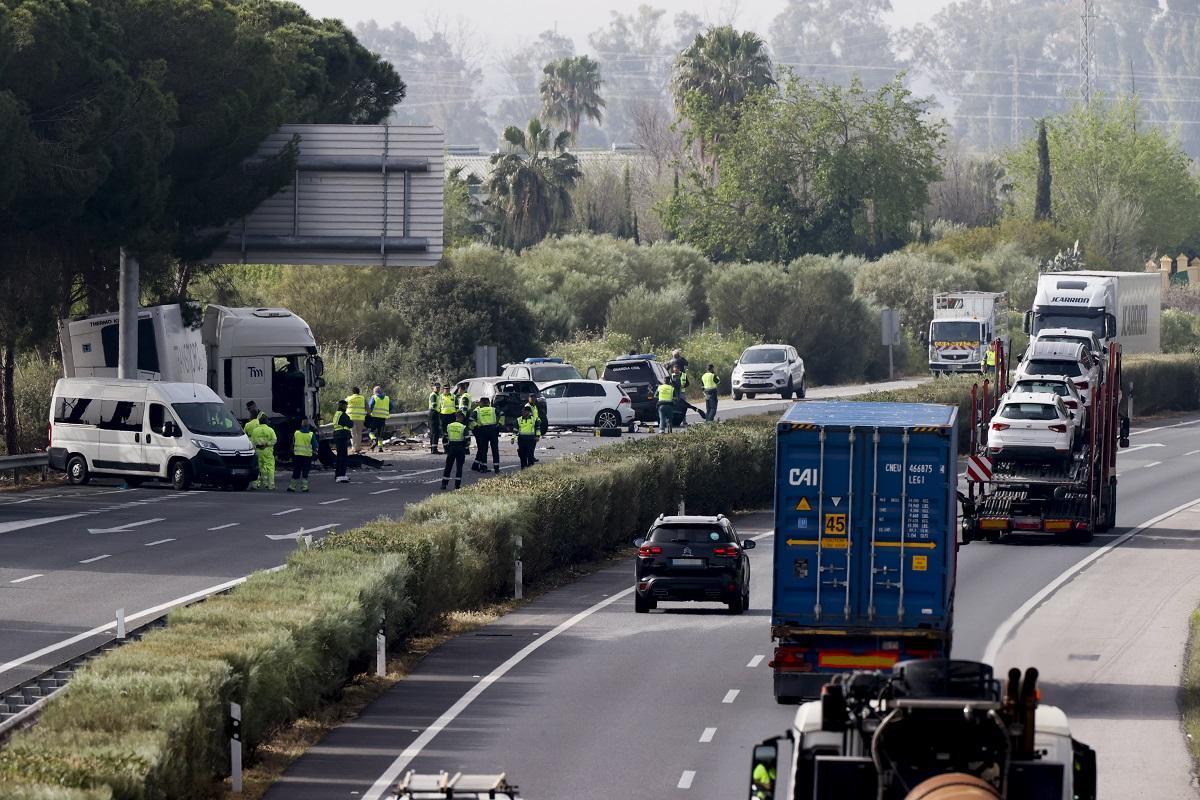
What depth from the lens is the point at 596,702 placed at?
20969 millimetres

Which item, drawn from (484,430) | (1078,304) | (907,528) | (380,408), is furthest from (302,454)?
(1078,304)

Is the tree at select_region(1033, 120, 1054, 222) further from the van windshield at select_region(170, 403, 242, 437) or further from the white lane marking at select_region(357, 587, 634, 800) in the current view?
the white lane marking at select_region(357, 587, 634, 800)

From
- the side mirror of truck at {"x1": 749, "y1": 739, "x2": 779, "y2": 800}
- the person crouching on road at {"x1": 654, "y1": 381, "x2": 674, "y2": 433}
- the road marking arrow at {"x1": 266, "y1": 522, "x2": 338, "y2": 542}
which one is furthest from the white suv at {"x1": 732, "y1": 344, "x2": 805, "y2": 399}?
the side mirror of truck at {"x1": 749, "y1": 739, "x2": 779, "y2": 800}

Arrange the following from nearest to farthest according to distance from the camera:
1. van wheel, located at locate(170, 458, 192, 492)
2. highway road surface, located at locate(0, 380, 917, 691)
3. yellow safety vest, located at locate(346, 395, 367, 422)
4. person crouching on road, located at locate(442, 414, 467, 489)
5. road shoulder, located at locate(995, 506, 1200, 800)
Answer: road shoulder, located at locate(995, 506, 1200, 800) < highway road surface, located at locate(0, 380, 917, 691) < person crouching on road, located at locate(442, 414, 467, 489) < van wheel, located at locate(170, 458, 192, 492) < yellow safety vest, located at locate(346, 395, 367, 422)

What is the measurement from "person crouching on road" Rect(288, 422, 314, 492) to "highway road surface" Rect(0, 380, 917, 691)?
0.36 meters

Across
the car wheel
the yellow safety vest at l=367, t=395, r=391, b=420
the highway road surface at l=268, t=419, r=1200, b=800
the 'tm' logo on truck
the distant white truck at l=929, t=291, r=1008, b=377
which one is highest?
the distant white truck at l=929, t=291, r=1008, b=377

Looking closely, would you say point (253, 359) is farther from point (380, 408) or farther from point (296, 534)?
point (296, 534)

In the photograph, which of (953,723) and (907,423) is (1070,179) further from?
(953,723)

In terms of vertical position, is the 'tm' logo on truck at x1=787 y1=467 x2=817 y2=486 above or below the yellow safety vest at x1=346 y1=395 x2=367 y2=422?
above

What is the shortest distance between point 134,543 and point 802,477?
1512 cm

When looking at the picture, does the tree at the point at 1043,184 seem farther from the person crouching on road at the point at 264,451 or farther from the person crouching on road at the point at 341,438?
the person crouching on road at the point at 264,451

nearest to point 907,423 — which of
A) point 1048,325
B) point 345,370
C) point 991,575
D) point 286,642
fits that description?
point 286,642

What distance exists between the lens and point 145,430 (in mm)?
A: 40750

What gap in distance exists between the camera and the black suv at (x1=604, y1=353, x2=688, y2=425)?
185 feet
